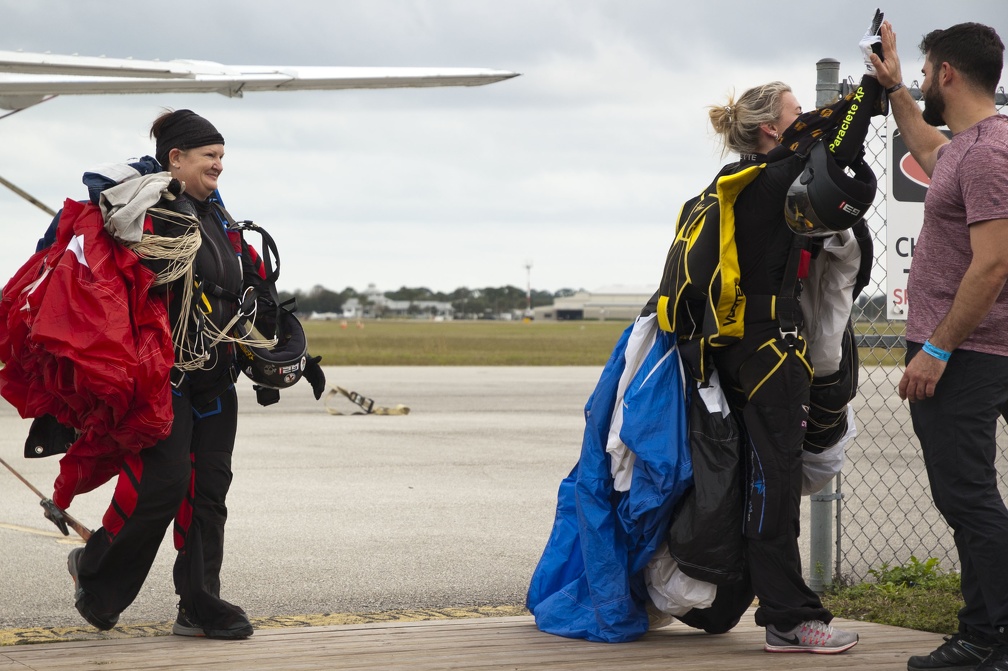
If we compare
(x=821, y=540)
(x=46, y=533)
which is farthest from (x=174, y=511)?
(x=46, y=533)

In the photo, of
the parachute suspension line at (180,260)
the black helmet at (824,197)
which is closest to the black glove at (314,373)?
the parachute suspension line at (180,260)

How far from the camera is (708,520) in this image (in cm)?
363

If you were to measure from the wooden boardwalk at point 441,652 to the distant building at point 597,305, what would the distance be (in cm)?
14043

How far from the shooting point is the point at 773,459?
363 cm

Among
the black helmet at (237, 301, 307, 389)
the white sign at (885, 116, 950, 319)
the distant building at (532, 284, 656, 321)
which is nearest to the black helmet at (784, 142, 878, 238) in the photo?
the white sign at (885, 116, 950, 319)

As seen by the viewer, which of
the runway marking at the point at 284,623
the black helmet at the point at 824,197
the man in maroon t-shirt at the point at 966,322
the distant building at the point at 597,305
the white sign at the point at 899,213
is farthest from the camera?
the distant building at the point at 597,305

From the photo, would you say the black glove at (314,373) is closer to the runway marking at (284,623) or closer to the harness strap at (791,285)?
the runway marking at (284,623)

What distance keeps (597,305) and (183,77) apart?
142171 mm

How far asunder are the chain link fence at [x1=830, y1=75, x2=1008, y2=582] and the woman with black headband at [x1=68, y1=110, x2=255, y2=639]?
2.66 metres

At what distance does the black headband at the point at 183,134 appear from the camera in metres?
3.96

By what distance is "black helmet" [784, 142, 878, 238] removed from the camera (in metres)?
3.30

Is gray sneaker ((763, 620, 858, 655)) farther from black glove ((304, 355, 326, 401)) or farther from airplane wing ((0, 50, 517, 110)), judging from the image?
airplane wing ((0, 50, 517, 110))

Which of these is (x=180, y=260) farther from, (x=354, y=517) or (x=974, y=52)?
(x=354, y=517)

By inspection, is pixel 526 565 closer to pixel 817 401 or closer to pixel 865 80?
pixel 817 401
